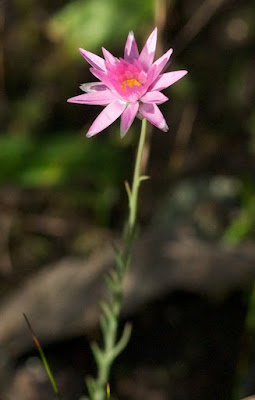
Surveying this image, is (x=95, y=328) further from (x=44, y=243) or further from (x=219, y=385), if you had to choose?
(x=44, y=243)

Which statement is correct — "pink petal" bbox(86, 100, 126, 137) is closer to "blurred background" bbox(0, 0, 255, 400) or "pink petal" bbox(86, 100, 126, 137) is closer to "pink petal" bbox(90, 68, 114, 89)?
"pink petal" bbox(90, 68, 114, 89)

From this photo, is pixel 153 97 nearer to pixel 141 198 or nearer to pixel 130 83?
pixel 130 83

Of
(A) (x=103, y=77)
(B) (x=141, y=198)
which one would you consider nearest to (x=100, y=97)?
(A) (x=103, y=77)

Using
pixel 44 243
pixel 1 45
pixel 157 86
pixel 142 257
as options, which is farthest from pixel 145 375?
pixel 1 45

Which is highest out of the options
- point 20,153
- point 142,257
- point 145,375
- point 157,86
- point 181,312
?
point 157,86

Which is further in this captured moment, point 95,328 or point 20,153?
point 20,153

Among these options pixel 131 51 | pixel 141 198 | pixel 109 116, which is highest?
pixel 131 51

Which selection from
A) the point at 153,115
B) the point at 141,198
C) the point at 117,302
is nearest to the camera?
the point at 153,115
